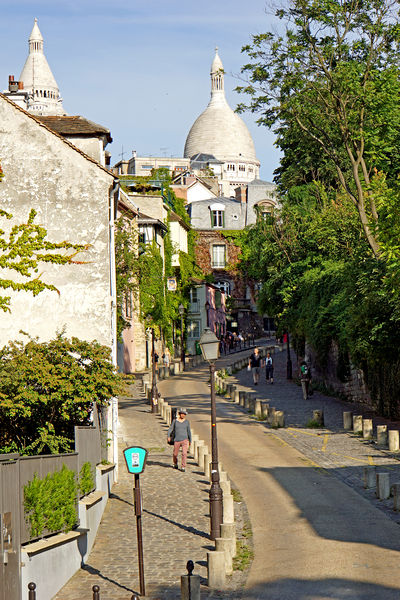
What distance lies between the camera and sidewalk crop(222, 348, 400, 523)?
24.8m

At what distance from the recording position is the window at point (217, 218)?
96875 millimetres

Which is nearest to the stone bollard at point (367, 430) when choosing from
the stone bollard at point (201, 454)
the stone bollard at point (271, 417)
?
the stone bollard at point (271, 417)

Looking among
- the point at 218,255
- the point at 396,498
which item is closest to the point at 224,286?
the point at 218,255

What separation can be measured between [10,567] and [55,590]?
2.10 m

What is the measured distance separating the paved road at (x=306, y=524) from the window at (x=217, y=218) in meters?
64.1

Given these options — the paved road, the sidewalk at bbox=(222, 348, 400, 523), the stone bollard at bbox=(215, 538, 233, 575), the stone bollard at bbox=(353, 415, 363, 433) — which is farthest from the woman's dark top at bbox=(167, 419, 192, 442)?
the stone bollard at bbox=(215, 538, 233, 575)

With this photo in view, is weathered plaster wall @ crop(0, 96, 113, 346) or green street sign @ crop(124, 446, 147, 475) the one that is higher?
weathered plaster wall @ crop(0, 96, 113, 346)

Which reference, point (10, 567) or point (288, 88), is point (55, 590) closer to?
point (10, 567)

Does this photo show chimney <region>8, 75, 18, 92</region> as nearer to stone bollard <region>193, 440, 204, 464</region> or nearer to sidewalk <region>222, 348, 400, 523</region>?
stone bollard <region>193, 440, 204, 464</region>

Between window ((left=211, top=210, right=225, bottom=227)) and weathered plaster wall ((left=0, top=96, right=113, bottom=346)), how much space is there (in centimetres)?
7182

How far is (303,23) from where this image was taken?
32.3 metres

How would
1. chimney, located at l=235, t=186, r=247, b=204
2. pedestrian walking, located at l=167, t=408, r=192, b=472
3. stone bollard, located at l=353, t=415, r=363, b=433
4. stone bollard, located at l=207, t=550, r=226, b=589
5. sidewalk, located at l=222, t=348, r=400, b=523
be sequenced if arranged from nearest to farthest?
stone bollard, located at l=207, t=550, r=226, b=589, sidewalk, located at l=222, t=348, r=400, b=523, pedestrian walking, located at l=167, t=408, r=192, b=472, stone bollard, located at l=353, t=415, r=363, b=433, chimney, located at l=235, t=186, r=247, b=204

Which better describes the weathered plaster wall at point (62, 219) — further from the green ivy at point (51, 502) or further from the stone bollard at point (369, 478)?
the green ivy at point (51, 502)

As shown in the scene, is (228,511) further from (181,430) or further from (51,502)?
(181,430)
